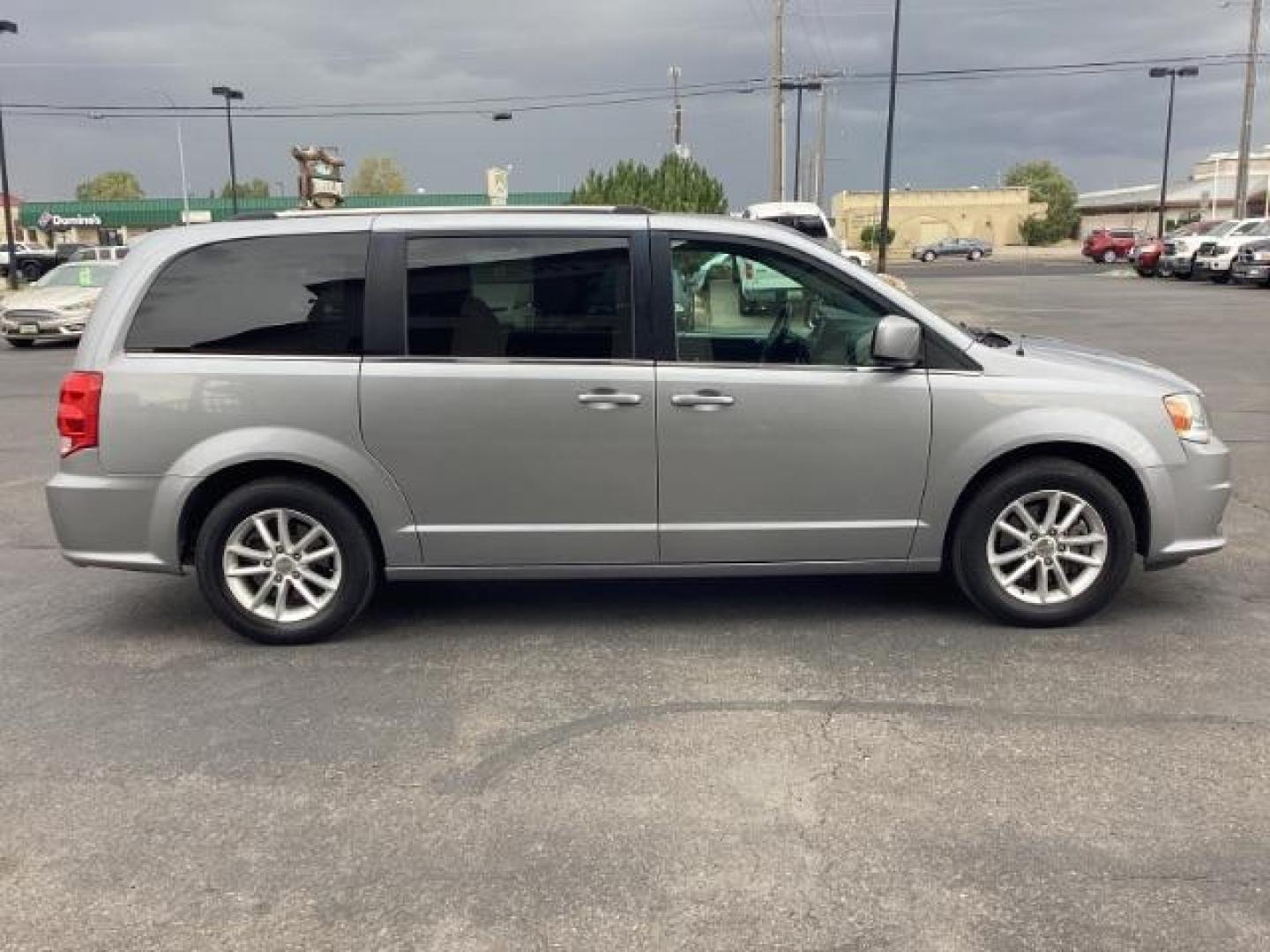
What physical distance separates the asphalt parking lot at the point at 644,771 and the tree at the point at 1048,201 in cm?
8277

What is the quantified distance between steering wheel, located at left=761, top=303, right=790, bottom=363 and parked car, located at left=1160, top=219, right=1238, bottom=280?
3648 centimetres

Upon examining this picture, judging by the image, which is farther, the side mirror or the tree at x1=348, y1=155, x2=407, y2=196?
the tree at x1=348, y1=155, x2=407, y2=196

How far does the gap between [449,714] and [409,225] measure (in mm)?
2151

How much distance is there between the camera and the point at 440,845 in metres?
3.28

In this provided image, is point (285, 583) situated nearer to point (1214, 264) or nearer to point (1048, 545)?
point (1048, 545)

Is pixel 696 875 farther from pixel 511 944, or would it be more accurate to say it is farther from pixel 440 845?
pixel 440 845

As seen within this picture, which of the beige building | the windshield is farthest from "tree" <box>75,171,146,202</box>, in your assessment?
the windshield

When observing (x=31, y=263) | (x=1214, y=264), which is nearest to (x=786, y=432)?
(x=1214, y=264)

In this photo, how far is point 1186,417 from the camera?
495cm

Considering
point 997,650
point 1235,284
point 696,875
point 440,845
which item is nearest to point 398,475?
point 440,845

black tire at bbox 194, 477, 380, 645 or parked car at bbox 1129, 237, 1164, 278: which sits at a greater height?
parked car at bbox 1129, 237, 1164, 278

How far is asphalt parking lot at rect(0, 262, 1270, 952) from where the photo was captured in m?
2.92

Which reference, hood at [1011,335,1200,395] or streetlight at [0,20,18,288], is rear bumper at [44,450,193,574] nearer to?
hood at [1011,335,1200,395]

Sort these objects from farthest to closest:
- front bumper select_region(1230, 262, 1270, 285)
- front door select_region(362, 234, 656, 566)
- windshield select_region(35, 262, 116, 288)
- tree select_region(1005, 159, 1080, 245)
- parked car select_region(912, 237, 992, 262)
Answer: tree select_region(1005, 159, 1080, 245), parked car select_region(912, 237, 992, 262), front bumper select_region(1230, 262, 1270, 285), windshield select_region(35, 262, 116, 288), front door select_region(362, 234, 656, 566)
